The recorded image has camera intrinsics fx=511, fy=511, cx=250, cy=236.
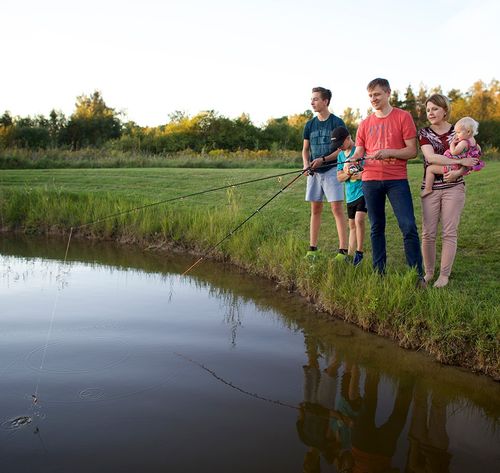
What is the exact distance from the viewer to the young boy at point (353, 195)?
5.14 m

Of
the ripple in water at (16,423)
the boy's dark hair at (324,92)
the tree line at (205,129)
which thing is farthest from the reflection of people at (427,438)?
the tree line at (205,129)

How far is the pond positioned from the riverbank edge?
0.09 meters

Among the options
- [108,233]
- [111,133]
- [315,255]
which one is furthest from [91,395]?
[111,133]

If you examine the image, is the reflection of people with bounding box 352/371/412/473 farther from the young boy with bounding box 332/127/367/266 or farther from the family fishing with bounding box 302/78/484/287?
the young boy with bounding box 332/127/367/266

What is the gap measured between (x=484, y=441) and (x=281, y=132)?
39.4 metres

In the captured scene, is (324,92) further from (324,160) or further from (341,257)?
(341,257)

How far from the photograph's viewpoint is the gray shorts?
5.38 m

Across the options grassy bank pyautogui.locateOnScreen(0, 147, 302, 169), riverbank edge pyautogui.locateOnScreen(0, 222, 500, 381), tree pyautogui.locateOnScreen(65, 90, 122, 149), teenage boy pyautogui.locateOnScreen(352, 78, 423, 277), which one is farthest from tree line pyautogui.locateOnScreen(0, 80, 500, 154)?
teenage boy pyautogui.locateOnScreen(352, 78, 423, 277)

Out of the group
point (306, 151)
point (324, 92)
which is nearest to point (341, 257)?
point (306, 151)

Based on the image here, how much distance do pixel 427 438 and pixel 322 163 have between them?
3.21 metres

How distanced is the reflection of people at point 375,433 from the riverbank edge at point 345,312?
0.54 m

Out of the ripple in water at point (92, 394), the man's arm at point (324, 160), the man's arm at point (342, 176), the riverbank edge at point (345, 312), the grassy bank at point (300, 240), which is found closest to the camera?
the ripple in water at point (92, 394)

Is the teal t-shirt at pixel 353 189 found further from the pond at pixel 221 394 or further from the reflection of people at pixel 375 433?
the reflection of people at pixel 375 433

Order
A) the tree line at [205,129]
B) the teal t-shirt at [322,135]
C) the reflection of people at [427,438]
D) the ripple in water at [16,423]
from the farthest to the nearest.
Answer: the tree line at [205,129]
the teal t-shirt at [322,135]
the ripple in water at [16,423]
the reflection of people at [427,438]
